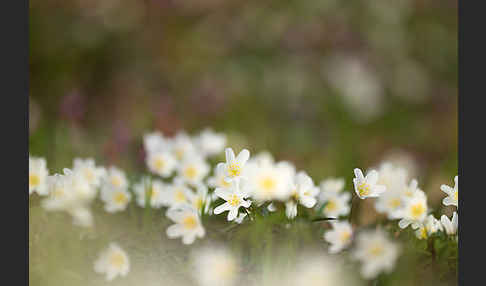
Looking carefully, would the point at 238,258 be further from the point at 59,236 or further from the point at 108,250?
the point at 59,236

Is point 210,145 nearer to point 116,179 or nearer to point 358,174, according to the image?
point 116,179

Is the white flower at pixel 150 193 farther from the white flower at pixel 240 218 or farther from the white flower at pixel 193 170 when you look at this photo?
the white flower at pixel 240 218

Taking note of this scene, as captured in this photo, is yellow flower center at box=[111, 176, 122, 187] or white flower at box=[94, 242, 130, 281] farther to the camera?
yellow flower center at box=[111, 176, 122, 187]

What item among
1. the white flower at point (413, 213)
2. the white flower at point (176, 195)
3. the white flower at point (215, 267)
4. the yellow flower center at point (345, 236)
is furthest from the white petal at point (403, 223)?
the white flower at point (176, 195)

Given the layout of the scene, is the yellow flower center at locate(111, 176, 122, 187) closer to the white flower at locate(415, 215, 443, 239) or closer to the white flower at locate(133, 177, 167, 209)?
the white flower at locate(133, 177, 167, 209)

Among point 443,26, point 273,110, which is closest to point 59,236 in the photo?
point 273,110

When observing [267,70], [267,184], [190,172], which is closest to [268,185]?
[267,184]

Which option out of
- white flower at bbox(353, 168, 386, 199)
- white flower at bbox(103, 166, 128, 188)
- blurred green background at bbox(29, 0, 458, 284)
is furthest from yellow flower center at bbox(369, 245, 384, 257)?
blurred green background at bbox(29, 0, 458, 284)
